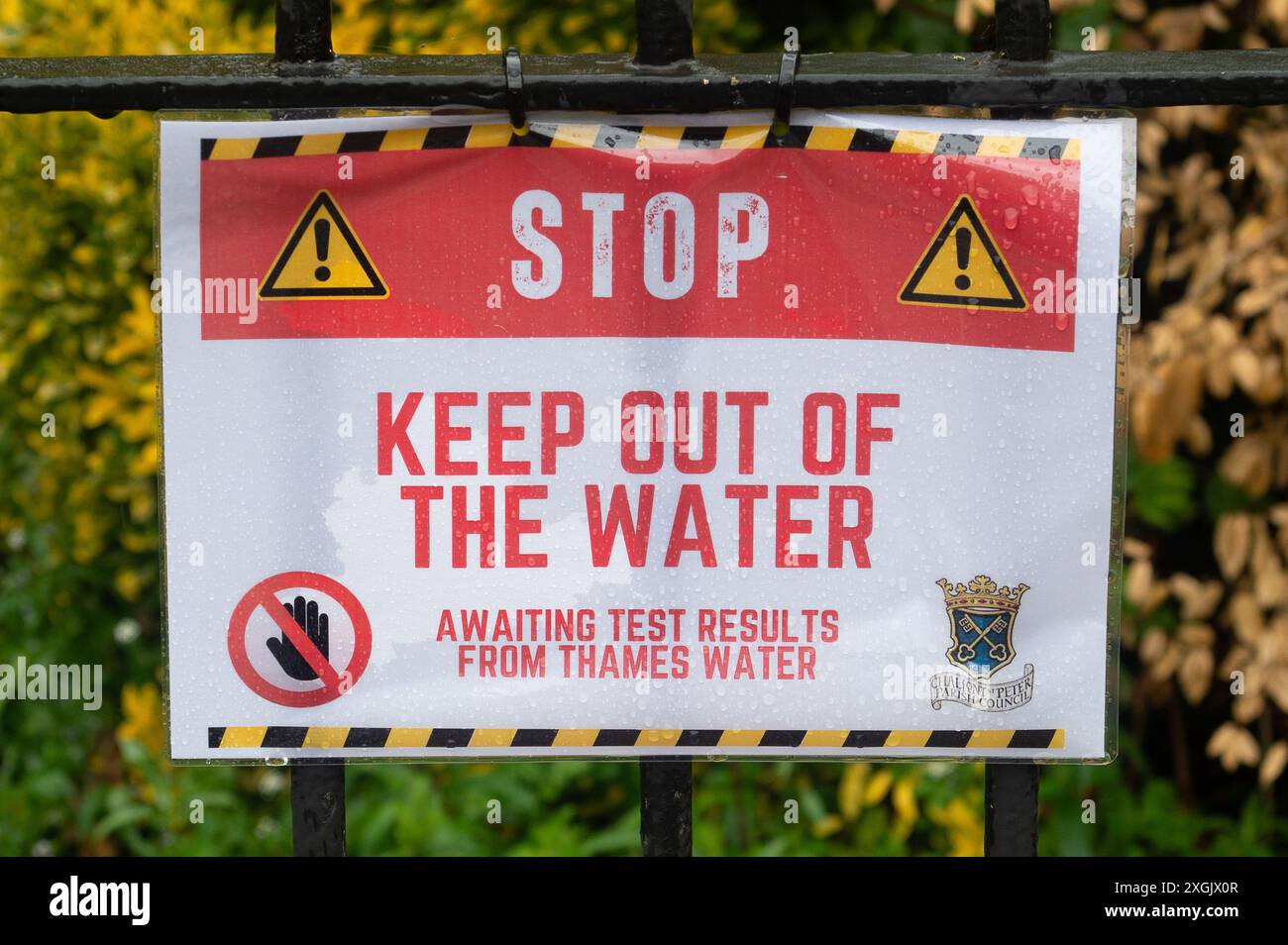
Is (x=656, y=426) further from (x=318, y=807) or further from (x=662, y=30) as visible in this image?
(x=318, y=807)

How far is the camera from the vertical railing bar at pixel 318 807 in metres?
1.66

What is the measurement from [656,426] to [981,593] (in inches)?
17.8

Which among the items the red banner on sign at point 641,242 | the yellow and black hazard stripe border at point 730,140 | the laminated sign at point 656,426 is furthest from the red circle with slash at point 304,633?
the yellow and black hazard stripe border at point 730,140

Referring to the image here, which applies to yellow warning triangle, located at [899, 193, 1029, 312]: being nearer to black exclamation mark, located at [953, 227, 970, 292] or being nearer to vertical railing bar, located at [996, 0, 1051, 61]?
black exclamation mark, located at [953, 227, 970, 292]

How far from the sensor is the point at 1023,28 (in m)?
1.54

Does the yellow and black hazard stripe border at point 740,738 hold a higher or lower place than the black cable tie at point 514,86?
lower

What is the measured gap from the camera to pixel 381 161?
5.19ft

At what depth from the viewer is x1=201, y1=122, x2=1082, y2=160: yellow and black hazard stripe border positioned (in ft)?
5.15

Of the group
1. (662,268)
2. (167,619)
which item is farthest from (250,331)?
(662,268)

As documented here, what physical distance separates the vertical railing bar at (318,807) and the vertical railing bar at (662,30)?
955mm

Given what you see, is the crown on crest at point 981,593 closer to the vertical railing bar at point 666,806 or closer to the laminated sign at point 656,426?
the laminated sign at point 656,426

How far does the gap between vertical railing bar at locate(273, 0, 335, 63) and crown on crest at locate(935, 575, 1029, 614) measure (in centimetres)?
100

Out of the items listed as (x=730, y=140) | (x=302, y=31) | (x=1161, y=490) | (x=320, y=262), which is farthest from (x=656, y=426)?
(x=1161, y=490)

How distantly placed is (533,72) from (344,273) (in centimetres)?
33
